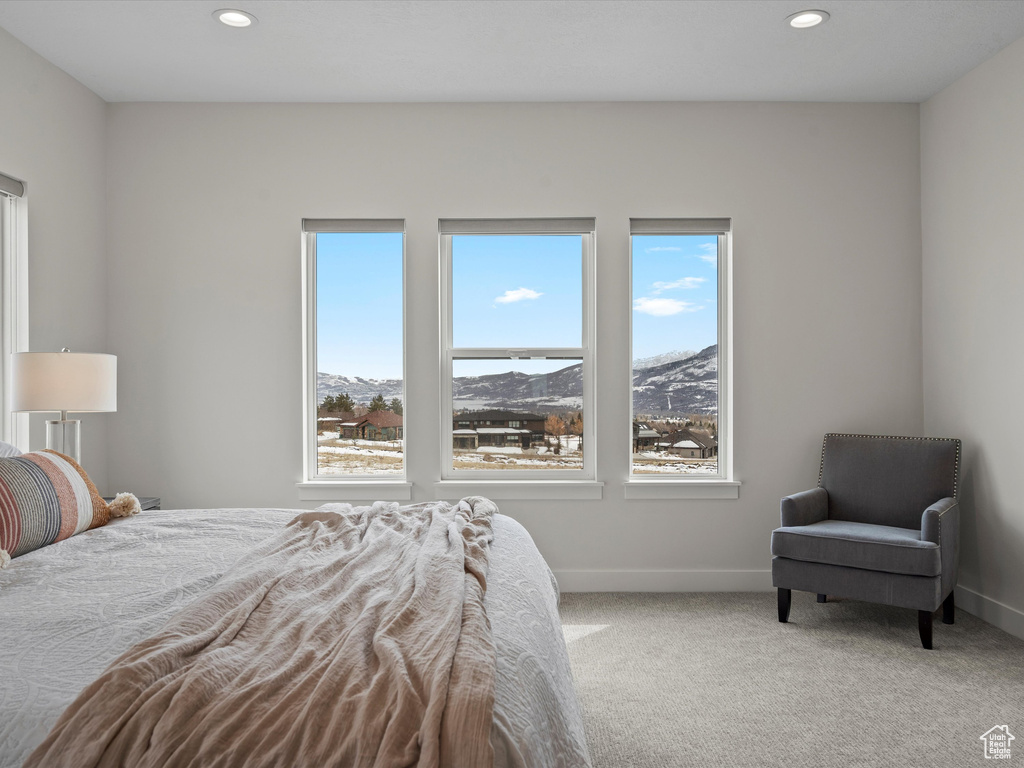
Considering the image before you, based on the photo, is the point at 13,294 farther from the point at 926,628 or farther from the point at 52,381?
the point at 926,628

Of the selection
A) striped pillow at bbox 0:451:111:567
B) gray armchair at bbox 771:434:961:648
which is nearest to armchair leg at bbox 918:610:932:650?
gray armchair at bbox 771:434:961:648

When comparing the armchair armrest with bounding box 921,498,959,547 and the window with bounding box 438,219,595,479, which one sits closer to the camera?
the armchair armrest with bounding box 921,498,959,547

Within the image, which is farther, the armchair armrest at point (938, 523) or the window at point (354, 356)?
the window at point (354, 356)

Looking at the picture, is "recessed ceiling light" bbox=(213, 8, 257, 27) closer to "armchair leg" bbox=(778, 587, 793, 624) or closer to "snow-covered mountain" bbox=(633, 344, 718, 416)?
"snow-covered mountain" bbox=(633, 344, 718, 416)

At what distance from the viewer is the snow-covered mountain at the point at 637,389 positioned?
396cm

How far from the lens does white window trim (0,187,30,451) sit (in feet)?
Result: 9.95

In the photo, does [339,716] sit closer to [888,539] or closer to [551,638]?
[551,638]

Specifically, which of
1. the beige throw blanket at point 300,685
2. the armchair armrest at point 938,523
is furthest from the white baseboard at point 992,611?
the beige throw blanket at point 300,685

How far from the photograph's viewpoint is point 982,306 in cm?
335

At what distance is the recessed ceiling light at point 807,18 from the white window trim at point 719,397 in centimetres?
110

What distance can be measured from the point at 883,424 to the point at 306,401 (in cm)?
338

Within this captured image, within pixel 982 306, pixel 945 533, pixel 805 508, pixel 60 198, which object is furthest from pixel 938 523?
pixel 60 198

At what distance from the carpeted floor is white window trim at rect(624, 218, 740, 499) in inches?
24.6

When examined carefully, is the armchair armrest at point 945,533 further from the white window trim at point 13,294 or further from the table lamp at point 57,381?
the white window trim at point 13,294
